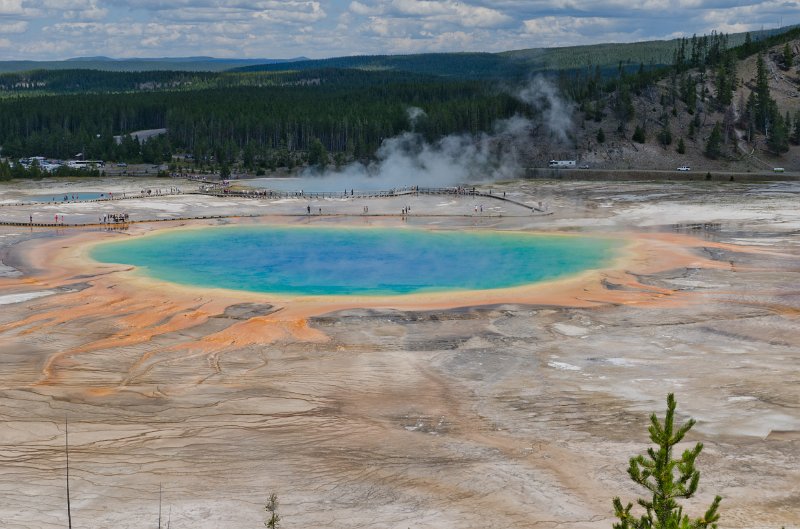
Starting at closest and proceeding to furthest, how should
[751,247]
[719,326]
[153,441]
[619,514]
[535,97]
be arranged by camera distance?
[619,514], [153,441], [719,326], [751,247], [535,97]

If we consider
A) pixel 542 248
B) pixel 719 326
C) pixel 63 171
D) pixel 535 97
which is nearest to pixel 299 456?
pixel 719 326

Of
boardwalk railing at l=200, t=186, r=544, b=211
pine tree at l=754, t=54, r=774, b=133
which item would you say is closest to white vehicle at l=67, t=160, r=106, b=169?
boardwalk railing at l=200, t=186, r=544, b=211

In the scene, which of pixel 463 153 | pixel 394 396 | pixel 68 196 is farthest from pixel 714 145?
pixel 394 396

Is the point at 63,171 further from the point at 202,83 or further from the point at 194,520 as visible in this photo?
the point at 202,83

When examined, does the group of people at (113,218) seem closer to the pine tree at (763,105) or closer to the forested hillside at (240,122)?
the forested hillside at (240,122)

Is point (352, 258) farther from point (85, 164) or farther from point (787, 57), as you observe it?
point (787, 57)

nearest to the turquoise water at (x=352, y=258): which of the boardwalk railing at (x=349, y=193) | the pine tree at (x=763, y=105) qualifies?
the boardwalk railing at (x=349, y=193)
